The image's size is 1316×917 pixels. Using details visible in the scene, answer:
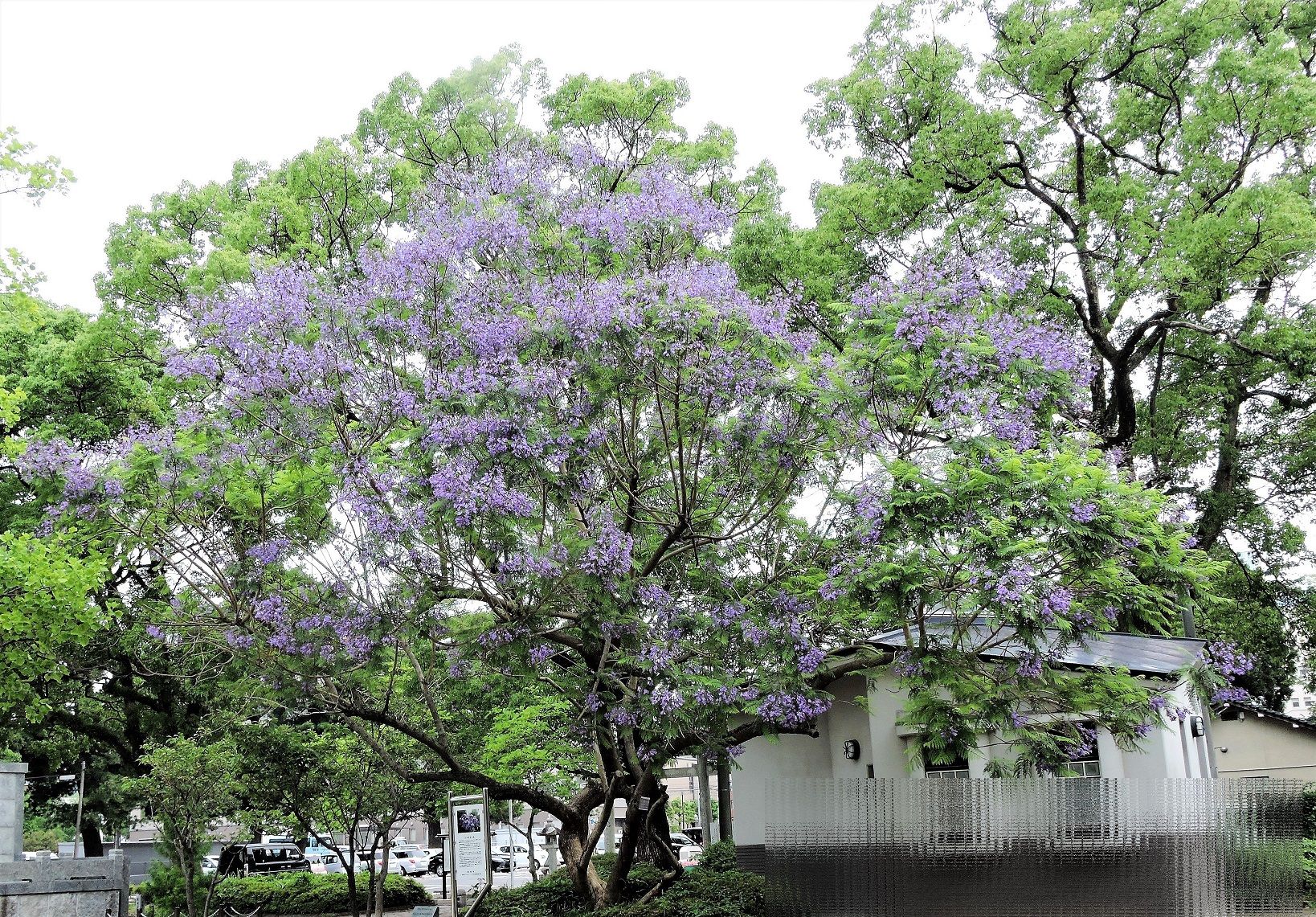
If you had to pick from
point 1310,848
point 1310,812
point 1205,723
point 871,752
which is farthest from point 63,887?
point 1310,812

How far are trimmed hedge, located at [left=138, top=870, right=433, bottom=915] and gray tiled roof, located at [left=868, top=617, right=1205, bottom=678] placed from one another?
13731mm

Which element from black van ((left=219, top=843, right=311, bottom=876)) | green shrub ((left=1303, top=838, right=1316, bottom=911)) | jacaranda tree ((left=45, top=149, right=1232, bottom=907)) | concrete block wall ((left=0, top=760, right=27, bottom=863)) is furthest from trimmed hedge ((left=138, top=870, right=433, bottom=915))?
green shrub ((left=1303, top=838, right=1316, bottom=911))

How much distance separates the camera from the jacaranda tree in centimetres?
887

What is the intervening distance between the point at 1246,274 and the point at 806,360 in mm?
8714

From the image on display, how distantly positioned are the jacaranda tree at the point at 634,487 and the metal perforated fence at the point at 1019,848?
2.62 ft

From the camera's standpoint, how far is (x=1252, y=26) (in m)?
15.5

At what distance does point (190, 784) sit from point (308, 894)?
902cm

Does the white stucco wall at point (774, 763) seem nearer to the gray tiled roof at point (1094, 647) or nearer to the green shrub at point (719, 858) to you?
the green shrub at point (719, 858)

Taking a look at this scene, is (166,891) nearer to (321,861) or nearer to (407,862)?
(407,862)

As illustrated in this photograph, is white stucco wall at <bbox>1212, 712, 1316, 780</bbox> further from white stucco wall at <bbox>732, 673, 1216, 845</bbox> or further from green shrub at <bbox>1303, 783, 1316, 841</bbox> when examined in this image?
white stucco wall at <bbox>732, 673, 1216, 845</bbox>

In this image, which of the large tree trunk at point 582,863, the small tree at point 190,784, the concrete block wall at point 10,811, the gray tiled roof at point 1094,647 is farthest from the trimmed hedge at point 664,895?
the concrete block wall at point 10,811

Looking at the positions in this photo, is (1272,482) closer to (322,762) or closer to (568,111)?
(568,111)

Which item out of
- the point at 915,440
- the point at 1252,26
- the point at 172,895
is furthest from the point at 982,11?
the point at 172,895

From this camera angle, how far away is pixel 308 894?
22.1 m
